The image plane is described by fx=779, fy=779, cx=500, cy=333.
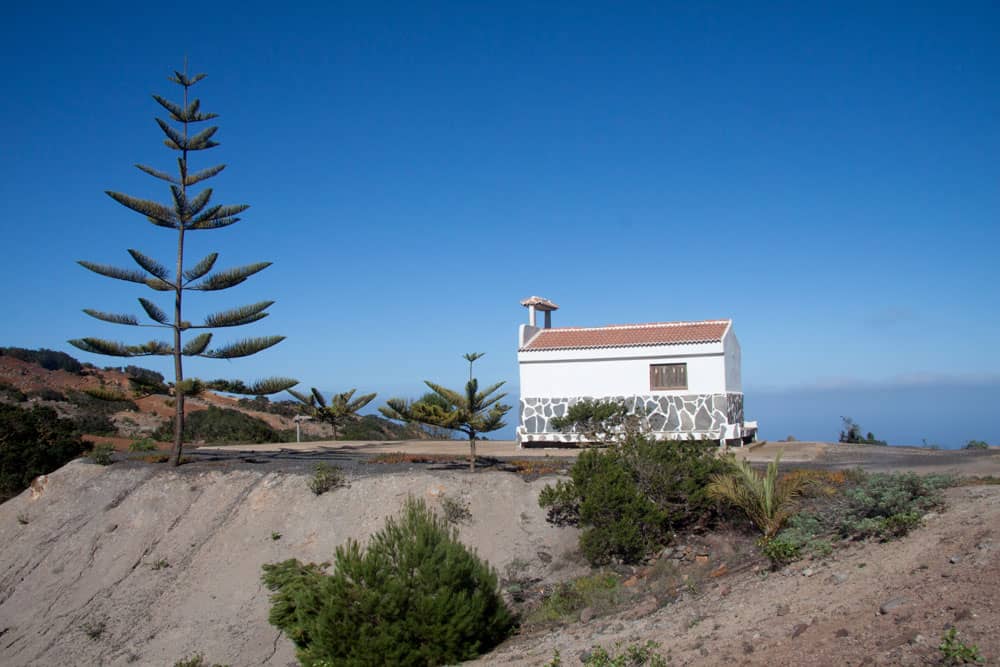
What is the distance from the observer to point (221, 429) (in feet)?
98.5

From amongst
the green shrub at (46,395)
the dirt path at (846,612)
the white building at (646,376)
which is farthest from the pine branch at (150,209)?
the green shrub at (46,395)

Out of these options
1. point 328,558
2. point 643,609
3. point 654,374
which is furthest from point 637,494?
point 654,374

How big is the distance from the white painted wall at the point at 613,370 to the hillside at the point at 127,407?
917 cm

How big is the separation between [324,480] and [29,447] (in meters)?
9.47

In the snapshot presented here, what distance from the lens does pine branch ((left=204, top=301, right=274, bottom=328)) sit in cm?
A: 1833

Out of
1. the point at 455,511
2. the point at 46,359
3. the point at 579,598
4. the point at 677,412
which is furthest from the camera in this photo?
the point at 46,359

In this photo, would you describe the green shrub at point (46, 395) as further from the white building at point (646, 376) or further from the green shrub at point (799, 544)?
the green shrub at point (799, 544)

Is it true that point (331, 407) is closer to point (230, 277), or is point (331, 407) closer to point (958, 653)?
point (230, 277)

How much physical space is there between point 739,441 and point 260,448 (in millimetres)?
13945

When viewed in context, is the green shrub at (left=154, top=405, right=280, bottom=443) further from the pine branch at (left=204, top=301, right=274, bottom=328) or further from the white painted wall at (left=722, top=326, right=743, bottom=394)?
the white painted wall at (left=722, top=326, right=743, bottom=394)

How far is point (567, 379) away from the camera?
21.6 m

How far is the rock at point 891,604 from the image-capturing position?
6452 mm

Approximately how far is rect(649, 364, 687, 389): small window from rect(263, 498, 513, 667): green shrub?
41.1 feet

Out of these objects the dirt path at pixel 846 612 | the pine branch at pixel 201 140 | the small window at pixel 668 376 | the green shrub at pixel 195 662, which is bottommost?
the green shrub at pixel 195 662
